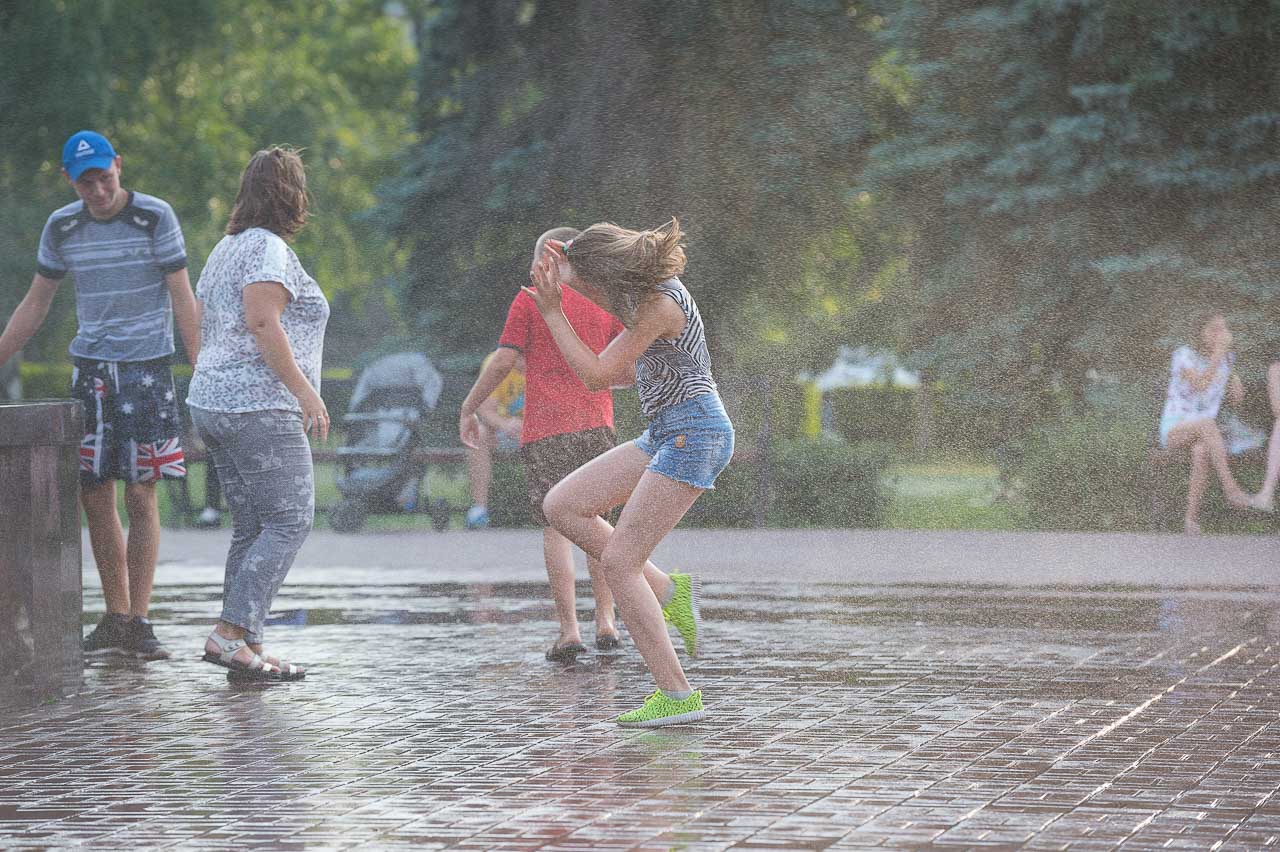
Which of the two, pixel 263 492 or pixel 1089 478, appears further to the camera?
pixel 1089 478

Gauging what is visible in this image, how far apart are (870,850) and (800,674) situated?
9.56 feet

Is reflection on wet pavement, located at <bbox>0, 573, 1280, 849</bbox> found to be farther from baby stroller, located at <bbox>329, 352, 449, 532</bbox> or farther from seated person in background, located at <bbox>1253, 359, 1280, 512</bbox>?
baby stroller, located at <bbox>329, 352, 449, 532</bbox>

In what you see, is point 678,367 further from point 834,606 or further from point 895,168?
point 895,168

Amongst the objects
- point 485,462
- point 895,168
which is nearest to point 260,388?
point 485,462

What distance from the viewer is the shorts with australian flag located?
8.12 metres

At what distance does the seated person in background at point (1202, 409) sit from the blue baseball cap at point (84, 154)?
8489 millimetres

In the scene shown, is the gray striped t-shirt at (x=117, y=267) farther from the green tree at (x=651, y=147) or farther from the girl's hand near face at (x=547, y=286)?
the green tree at (x=651, y=147)

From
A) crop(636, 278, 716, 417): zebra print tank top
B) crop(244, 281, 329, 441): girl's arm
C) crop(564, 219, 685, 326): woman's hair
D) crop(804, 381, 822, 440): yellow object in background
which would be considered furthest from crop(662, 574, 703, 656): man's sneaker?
crop(804, 381, 822, 440): yellow object in background

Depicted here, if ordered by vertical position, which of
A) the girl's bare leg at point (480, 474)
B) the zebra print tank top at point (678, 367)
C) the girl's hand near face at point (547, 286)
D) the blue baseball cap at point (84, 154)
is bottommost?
the girl's bare leg at point (480, 474)

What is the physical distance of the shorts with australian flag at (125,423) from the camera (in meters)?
8.12

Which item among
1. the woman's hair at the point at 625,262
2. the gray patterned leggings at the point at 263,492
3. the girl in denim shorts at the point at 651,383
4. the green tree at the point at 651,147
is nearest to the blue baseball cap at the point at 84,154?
the gray patterned leggings at the point at 263,492

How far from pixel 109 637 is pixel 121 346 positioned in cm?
122

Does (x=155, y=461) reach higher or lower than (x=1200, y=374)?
lower

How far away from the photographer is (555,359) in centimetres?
800
